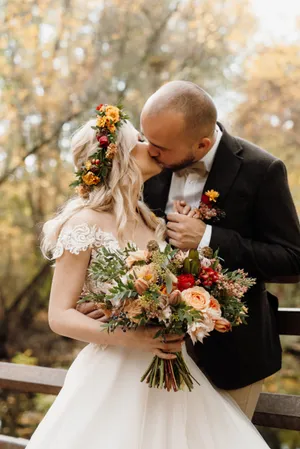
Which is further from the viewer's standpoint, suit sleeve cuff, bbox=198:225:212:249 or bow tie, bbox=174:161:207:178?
bow tie, bbox=174:161:207:178

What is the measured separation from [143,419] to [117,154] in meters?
1.08

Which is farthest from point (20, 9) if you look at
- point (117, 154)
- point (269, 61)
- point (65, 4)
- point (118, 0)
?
point (117, 154)

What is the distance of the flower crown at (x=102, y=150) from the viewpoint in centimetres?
245

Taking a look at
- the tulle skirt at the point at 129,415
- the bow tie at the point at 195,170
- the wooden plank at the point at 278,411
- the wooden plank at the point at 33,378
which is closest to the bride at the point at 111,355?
the tulle skirt at the point at 129,415

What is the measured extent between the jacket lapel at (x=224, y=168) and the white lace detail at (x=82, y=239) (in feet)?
1.83

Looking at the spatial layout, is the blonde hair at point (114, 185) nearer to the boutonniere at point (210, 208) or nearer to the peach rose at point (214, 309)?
the boutonniere at point (210, 208)

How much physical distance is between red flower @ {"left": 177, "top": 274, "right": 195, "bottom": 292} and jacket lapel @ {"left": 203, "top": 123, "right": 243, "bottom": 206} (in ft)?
2.35

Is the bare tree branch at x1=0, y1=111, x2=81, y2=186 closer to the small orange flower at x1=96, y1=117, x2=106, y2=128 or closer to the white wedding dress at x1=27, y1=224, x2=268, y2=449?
the small orange flower at x1=96, y1=117, x2=106, y2=128

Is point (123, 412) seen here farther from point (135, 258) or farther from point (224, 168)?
point (224, 168)

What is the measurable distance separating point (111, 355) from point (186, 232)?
0.60 meters

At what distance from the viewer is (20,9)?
933cm

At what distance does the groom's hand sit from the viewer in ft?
8.05

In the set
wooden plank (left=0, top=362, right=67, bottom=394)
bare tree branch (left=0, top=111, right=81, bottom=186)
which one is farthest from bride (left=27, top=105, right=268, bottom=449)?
bare tree branch (left=0, top=111, right=81, bottom=186)

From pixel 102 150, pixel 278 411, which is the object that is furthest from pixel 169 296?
pixel 278 411
